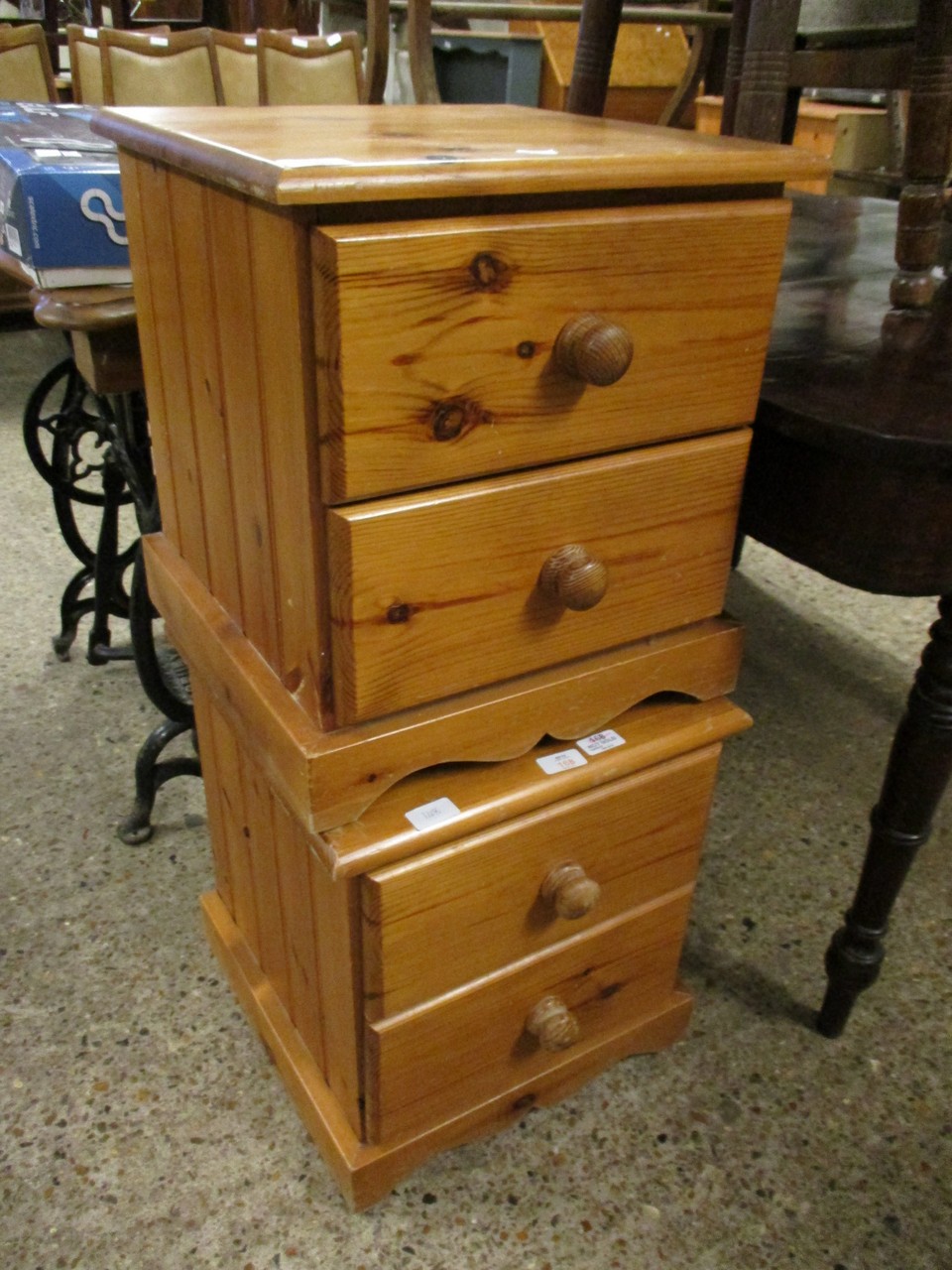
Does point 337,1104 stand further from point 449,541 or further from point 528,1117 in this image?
point 449,541

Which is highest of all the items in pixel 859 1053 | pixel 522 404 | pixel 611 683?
pixel 522 404

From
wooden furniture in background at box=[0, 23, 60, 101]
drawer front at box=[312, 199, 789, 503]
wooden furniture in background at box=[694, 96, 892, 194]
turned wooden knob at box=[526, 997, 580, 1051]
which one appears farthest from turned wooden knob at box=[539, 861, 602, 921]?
wooden furniture in background at box=[694, 96, 892, 194]

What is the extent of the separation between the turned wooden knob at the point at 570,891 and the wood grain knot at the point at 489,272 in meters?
0.45

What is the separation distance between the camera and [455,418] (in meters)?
0.59

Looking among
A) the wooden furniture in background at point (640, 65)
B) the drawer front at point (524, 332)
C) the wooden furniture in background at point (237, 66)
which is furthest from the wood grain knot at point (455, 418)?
the wooden furniture in background at point (640, 65)

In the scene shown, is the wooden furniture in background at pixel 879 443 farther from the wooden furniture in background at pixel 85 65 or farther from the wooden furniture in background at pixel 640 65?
the wooden furniture in background at pixel 640 65

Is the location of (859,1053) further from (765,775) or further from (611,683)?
(611,683)

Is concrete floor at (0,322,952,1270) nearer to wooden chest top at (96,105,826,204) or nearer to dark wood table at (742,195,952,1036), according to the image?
dark wood table at (742,195,952,1036)

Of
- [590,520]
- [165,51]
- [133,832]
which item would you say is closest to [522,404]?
[590,520]

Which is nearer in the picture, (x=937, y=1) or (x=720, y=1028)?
(x=937, y=1)

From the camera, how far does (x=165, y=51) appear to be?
242 centimetres

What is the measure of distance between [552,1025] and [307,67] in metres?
2.46

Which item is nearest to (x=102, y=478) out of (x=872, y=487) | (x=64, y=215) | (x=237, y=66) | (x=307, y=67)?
(x=64, y=215)

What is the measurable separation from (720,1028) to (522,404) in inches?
29.5
